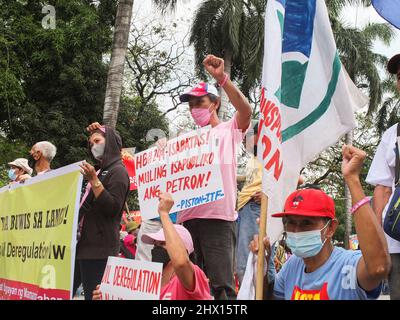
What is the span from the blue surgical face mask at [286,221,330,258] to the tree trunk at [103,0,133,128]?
818cm

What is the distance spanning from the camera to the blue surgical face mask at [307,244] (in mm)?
2789

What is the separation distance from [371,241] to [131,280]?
146 centimetres

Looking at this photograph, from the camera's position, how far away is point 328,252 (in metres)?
2.85

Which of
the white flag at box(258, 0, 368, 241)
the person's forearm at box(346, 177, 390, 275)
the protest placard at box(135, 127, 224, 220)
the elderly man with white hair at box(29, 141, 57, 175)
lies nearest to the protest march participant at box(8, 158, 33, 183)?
the elderly man with white hair at box(29, 141, 57, 175)

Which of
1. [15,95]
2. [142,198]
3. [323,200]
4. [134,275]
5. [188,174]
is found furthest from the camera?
[15,95]

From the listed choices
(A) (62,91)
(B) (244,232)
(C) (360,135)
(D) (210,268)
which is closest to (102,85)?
(A) (62,91)

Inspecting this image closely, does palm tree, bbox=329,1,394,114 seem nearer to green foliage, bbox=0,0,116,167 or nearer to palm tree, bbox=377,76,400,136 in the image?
palm tree, bbox=377,76,400,136

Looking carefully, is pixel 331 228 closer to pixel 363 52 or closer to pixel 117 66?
pixel 117 66

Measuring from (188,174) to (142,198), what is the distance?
510mm

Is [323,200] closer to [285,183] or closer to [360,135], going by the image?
[285,183]

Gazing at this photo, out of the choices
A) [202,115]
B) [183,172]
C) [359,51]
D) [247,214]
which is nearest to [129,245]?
[247,214]

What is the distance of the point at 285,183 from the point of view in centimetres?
316

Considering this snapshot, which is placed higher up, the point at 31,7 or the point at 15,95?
the point at 31,7
